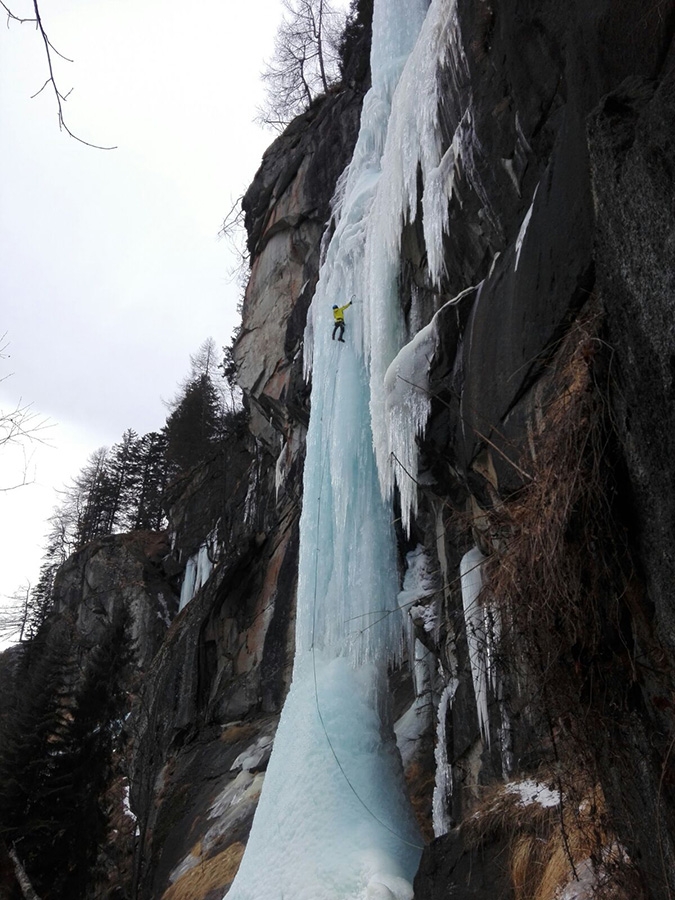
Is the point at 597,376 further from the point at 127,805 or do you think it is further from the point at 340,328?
the point at 127,805

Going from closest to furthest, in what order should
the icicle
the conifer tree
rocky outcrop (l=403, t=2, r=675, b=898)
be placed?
rocky outcrop (l=403, t=2, r=675, b=898) < the icicle < the conifer tree

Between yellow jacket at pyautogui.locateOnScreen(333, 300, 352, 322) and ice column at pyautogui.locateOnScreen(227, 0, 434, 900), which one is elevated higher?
yellow jacket at pyautogui.locateOnScreen(333, 300, 352, 322)

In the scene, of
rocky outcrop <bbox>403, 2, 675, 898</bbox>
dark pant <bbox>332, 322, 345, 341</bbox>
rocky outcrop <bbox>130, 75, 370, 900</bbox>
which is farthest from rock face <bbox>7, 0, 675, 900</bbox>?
dark pant <bbox>332, 322, 345, 341</bbox>

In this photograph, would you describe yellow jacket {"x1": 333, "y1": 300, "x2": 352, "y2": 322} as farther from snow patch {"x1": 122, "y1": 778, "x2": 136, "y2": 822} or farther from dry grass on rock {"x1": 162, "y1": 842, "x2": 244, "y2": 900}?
snow patch {"x1": 122, "y1": 778, "x2": 136, "y2": 822}

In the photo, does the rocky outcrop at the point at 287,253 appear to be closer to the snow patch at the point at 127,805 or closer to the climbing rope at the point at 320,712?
the climbing rope at the point at 320,712

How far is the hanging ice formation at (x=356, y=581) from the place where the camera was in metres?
5.31

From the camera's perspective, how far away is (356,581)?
22.5ft

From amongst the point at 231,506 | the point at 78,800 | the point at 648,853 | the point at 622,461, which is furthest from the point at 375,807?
the point at 231,506

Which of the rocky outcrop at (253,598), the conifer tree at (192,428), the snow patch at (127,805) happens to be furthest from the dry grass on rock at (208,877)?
the conifer tree at (192,428)

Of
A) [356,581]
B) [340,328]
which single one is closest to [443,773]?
[356,581]

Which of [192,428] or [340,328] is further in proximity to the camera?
[192,428]

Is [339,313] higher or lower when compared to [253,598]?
higher

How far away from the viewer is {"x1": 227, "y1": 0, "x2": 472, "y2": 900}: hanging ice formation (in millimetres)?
5309

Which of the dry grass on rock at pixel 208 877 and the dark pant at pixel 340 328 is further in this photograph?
the dark pant at pixel 340 328
